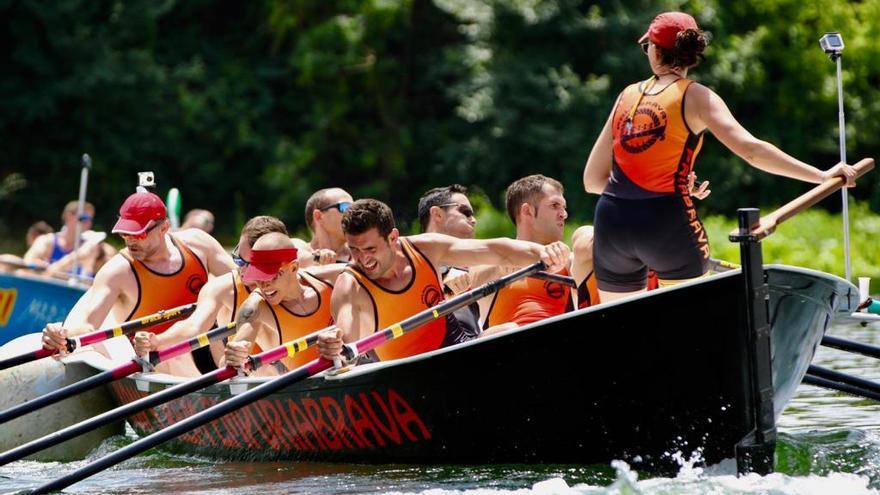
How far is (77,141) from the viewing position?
27266 mm

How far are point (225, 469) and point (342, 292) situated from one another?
3.89 ft

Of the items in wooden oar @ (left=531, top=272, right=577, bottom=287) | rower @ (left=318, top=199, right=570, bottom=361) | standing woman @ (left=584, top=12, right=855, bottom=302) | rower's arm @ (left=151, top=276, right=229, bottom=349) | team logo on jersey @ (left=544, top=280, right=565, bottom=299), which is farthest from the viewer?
team logo on jersey @ (left=544, top=280, right=565, bottom=299)

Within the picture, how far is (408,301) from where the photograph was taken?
6566 millimetres

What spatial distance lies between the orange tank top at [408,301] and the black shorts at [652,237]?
101cm

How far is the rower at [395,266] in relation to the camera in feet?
20.9

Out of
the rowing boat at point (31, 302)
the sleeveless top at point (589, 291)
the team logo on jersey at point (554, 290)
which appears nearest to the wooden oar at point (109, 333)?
the team logo on jersey at point (554, 290)

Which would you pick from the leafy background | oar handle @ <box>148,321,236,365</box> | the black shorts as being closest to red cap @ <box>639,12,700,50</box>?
the black shorts

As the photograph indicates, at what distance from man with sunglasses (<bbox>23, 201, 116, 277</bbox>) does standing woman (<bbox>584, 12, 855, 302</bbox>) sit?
8999 mm

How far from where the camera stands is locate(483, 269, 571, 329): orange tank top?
286 inches

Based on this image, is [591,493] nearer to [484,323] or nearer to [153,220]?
[484,323]

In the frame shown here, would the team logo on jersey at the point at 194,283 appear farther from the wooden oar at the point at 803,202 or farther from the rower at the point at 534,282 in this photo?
the wooden oar at the point at 803,202

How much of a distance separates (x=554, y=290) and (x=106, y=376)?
2220 mm

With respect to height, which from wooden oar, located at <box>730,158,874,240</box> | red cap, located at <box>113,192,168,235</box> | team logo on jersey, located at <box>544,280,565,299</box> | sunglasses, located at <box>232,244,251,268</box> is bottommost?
team logo on jersey, located at <box>544,280,565,299</box>

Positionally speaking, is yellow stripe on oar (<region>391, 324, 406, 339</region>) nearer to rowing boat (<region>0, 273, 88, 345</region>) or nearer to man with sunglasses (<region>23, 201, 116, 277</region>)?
rowing boat (<region>0, 273, 88, 345</region>)
